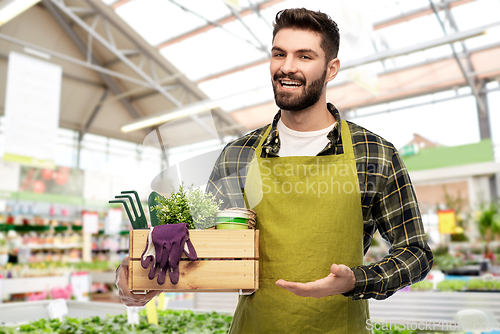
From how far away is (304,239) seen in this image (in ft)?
3.81

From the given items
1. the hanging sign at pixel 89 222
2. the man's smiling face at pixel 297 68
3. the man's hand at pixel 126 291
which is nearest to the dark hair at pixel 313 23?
the man's smiling face at pixel 297 68

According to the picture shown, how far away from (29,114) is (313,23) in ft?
19.2

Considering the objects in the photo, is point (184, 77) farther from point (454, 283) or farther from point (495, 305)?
point (495, 305)

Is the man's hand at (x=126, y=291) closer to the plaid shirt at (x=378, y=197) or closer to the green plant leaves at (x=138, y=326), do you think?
the plaid shirt at (x=378, y=197)

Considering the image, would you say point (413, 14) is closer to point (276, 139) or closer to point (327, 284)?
point (276, 139)

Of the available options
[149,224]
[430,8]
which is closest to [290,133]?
[149,224]

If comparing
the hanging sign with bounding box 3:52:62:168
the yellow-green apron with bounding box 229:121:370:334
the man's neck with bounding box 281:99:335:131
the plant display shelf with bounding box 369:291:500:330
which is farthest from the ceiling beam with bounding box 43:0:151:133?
the yellow-green apron with bounding box 229:121:370:334

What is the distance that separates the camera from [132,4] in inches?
486

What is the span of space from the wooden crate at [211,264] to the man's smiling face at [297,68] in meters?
0.37

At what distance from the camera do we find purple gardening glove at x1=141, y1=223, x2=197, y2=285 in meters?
0.99

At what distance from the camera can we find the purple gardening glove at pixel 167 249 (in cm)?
99

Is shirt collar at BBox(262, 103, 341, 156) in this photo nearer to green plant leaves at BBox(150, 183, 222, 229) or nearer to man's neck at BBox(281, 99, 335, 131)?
man's neck at BBox(281, 99, 335, 131)

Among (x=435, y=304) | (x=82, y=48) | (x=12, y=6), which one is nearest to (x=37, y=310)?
(x=12, y=6)

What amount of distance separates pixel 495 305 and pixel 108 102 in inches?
571
